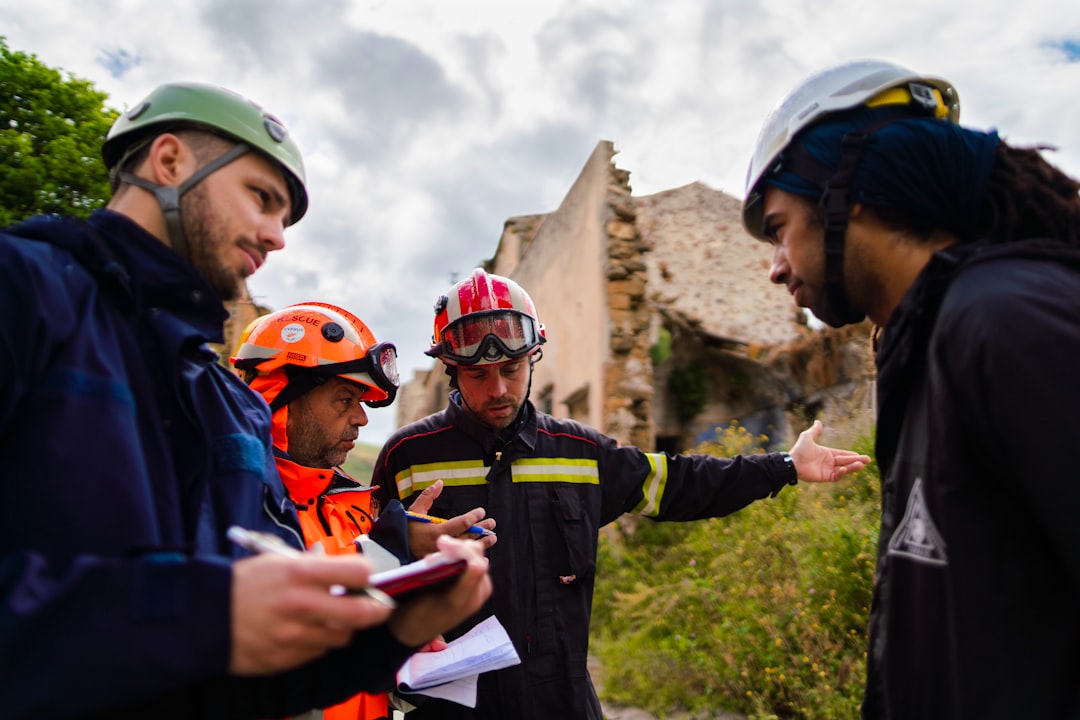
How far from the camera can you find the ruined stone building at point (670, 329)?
1029 cm

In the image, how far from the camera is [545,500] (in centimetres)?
312

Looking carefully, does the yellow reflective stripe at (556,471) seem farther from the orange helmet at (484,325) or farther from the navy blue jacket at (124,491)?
the navy blue jacket at (124,491)

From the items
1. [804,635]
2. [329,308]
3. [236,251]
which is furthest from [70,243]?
[804,635]

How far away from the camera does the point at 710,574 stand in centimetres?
668

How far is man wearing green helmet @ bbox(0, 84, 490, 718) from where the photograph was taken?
100 cm

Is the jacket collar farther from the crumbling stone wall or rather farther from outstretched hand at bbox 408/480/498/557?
the crumbling stone wall

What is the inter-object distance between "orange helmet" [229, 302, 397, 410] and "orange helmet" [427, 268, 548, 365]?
0.31 meters

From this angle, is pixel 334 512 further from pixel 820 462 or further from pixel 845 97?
pixel 845 97

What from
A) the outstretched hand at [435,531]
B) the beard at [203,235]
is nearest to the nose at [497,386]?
the outstretched hand at [435,531]

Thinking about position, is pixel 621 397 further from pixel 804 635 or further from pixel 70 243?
pixel 70 243

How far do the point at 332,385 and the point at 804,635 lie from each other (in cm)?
373

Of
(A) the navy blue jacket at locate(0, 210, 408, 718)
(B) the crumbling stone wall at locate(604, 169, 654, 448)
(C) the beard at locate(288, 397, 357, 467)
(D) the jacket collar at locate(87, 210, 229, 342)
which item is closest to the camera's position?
(A) the navy blue jacket at locate(0, 210, 408, 718)

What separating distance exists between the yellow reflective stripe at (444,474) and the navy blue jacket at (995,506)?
197 centimetres

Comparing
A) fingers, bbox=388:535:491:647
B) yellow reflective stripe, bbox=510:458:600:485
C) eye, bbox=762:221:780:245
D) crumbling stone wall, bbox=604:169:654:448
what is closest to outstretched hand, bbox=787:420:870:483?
yellow reflective stripe, bbox=510:458:600:485
